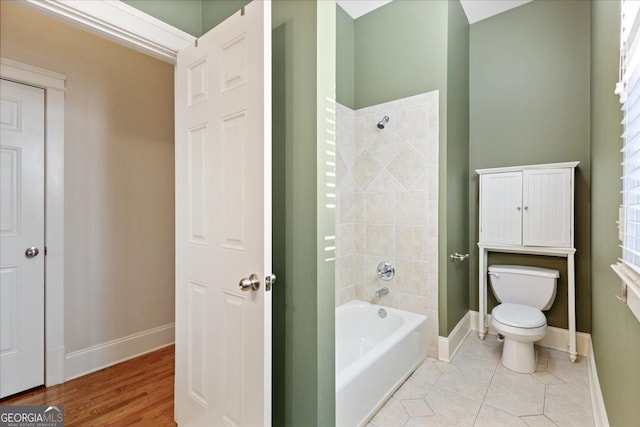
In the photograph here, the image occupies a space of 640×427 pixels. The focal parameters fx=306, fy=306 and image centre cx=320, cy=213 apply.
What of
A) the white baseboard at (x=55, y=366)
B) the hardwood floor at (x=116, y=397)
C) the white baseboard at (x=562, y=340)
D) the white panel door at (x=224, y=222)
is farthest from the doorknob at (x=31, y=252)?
the white baseboard at (x=562, y=340)

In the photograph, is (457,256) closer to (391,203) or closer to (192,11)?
(391,203)

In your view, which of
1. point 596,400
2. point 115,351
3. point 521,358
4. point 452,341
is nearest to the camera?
point 596,400

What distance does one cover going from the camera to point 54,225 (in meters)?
2.14

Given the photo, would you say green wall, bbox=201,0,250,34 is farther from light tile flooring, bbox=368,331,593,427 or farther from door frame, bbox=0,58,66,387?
light tile flooring, bbox=368,331,593,427

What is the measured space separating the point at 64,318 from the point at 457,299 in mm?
3145

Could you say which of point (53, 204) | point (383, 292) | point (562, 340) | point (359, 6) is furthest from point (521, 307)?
point (53, 204)

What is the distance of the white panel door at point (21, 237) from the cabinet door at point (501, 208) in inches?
138

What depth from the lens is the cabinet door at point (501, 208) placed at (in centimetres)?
267

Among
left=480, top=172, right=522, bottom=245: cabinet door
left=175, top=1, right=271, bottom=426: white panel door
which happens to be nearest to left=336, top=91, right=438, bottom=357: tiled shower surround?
left=480, top=172, right=522, bottom=245: cabinet door

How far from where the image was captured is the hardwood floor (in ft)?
5.92

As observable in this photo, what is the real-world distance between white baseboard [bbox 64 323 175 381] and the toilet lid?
283 centimetres

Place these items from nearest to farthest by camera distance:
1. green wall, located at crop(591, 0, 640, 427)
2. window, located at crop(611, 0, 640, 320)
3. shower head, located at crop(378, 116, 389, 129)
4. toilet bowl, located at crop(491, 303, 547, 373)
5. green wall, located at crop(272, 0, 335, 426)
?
window, located at crop(611, 0, 640, 320)
green wall, located at crop(591, 0, 640, 427)
green wall, located at crop(272, 0, 335, 426)
toilet bowl, located at crop(491, 303, 547, 373)
shower head, located at crop(378, 116, 389, 129)

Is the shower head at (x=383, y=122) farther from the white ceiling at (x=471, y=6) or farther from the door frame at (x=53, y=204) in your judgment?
the door frame at (x=53, y=204)

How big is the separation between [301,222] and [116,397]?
5.99ft
